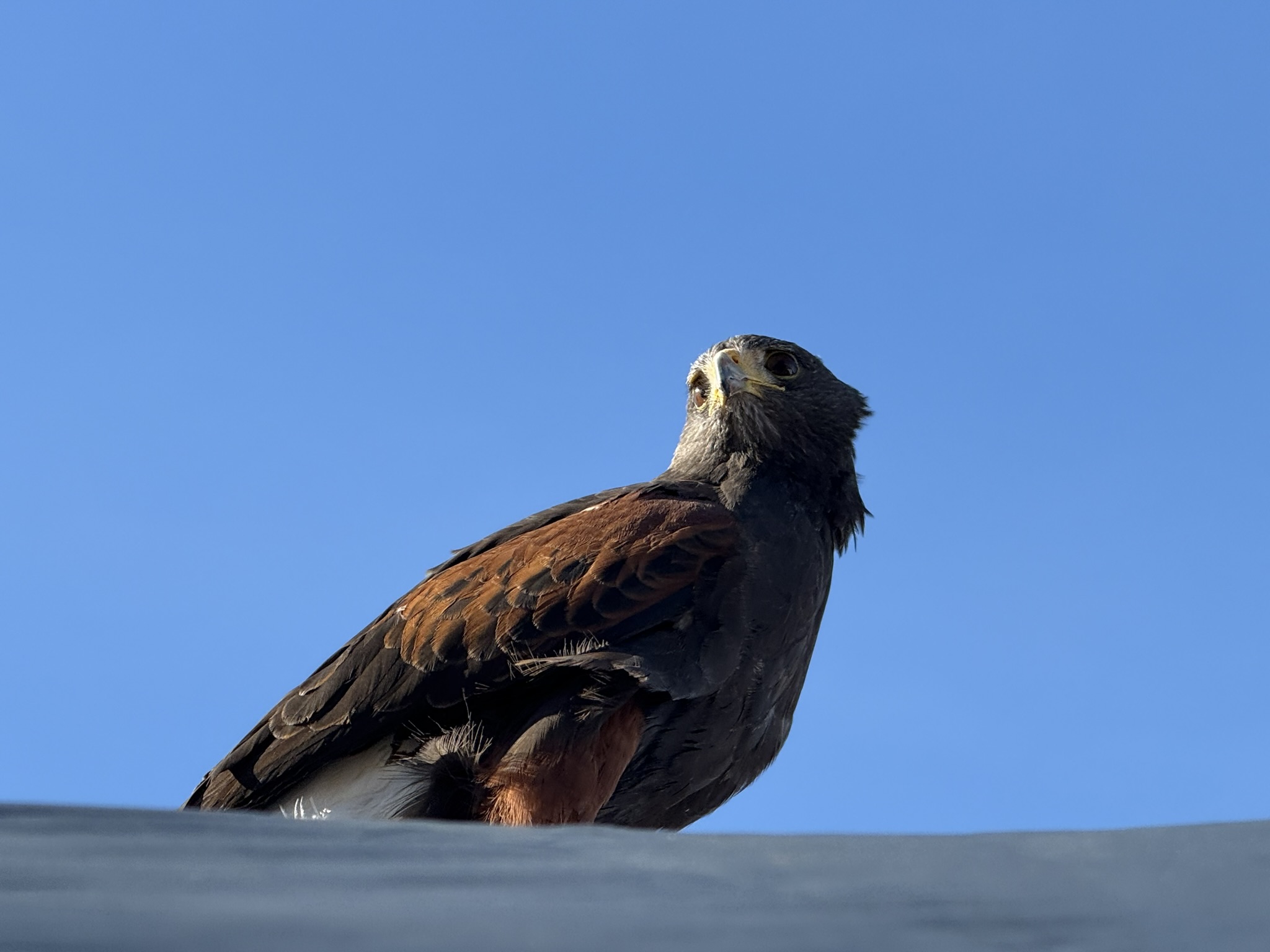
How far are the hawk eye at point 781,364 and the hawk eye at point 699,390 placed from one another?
0.38 m

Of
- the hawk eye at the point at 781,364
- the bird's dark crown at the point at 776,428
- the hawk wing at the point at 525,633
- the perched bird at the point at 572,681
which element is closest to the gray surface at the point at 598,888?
the perched bird at the point at 572,681

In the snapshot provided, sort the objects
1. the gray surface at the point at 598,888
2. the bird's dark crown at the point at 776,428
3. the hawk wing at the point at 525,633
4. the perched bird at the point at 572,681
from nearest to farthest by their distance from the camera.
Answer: the gray surface at the point at 598,888
the perched bird at the point at 572,681
the hawk wing at the point at 525,633
the bird's dark crown at the point at 776,428

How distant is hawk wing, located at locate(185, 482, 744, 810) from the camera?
5809mm

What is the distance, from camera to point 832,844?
4.60 ft

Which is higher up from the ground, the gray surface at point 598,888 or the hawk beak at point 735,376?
the hawk beak at point 735,376

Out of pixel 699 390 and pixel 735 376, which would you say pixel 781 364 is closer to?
pixel 735 376

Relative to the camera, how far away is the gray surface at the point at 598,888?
1085mm

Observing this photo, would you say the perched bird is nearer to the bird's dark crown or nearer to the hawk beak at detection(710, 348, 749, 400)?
the bird's dark crown

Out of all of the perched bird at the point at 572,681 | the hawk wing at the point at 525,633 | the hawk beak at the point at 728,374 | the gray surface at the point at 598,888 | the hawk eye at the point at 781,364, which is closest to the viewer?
the gray surface at the point at 598,888

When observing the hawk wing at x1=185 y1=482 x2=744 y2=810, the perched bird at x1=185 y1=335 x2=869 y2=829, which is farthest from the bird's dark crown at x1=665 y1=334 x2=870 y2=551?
the hawk wing at x1=185 y1=482 x2=744 y2=810

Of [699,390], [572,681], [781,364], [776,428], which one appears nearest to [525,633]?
[572,681]


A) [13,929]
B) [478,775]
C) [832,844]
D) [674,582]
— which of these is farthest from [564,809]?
[13,929]

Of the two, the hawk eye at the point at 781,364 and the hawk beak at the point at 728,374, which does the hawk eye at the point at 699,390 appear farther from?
the hawk eye at the point at 781,364

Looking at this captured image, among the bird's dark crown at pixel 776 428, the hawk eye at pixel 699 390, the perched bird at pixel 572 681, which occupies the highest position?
the hawk eye at pixel 699 390
